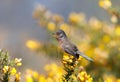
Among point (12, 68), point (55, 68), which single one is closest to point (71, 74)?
point (12, 68)

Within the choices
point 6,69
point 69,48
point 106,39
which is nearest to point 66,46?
point 69,48

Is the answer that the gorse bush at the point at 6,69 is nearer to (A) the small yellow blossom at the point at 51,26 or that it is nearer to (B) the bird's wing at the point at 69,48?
(B) the bird's wing at the point at 69,48

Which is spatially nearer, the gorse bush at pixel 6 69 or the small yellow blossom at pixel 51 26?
the gorse bush at pixel 6 69

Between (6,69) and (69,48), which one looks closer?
(6,69)

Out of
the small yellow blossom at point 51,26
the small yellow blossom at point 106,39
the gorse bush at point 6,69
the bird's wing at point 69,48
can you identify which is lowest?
the gorse bush at point 6,69

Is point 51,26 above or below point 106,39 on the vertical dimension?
above

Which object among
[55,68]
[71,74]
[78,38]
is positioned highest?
[78,38]

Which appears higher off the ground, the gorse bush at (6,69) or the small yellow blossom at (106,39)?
the small yellow blossom at (106,39)

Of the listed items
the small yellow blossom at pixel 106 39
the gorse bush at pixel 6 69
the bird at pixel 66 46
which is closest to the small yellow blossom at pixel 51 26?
the small yellow blossom at pixel 106 39

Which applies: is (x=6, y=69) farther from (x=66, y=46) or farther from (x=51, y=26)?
(x=51, y=26)

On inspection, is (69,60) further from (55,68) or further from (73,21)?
(73,21)

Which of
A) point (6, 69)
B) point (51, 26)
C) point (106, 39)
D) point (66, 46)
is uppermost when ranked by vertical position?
point (51, 26)
